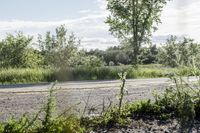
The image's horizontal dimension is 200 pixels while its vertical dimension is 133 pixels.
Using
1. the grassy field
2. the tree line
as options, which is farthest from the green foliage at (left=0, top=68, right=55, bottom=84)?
the tree line

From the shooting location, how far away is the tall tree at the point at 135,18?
1507 inches

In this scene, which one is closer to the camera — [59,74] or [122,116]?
[122,116]

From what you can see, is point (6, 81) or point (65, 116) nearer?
point (65, 116)

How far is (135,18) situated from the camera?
38188mm

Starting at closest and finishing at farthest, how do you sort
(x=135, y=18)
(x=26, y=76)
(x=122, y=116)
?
(x=122, y=116), (x=26, y=76), (x=135, y=18)

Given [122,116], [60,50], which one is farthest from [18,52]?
[122,116]

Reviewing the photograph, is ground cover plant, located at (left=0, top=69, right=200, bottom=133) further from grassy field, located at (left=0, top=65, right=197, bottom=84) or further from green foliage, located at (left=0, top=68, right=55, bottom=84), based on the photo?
green foliage, located at (left=0, top=68, right=55, bottom=84)

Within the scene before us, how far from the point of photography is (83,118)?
719cm

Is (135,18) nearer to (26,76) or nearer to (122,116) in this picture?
(26,76)

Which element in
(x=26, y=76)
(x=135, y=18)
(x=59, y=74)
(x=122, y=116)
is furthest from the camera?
(x=135, y=18)

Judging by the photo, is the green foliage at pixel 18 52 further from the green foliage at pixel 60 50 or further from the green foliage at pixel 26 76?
the green foliage at pixel 26 76

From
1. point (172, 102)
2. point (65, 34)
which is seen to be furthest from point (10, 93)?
point (65, 34)

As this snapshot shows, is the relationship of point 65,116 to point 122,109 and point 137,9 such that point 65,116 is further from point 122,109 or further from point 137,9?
point 137,9

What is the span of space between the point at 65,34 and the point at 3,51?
634 centimetres
